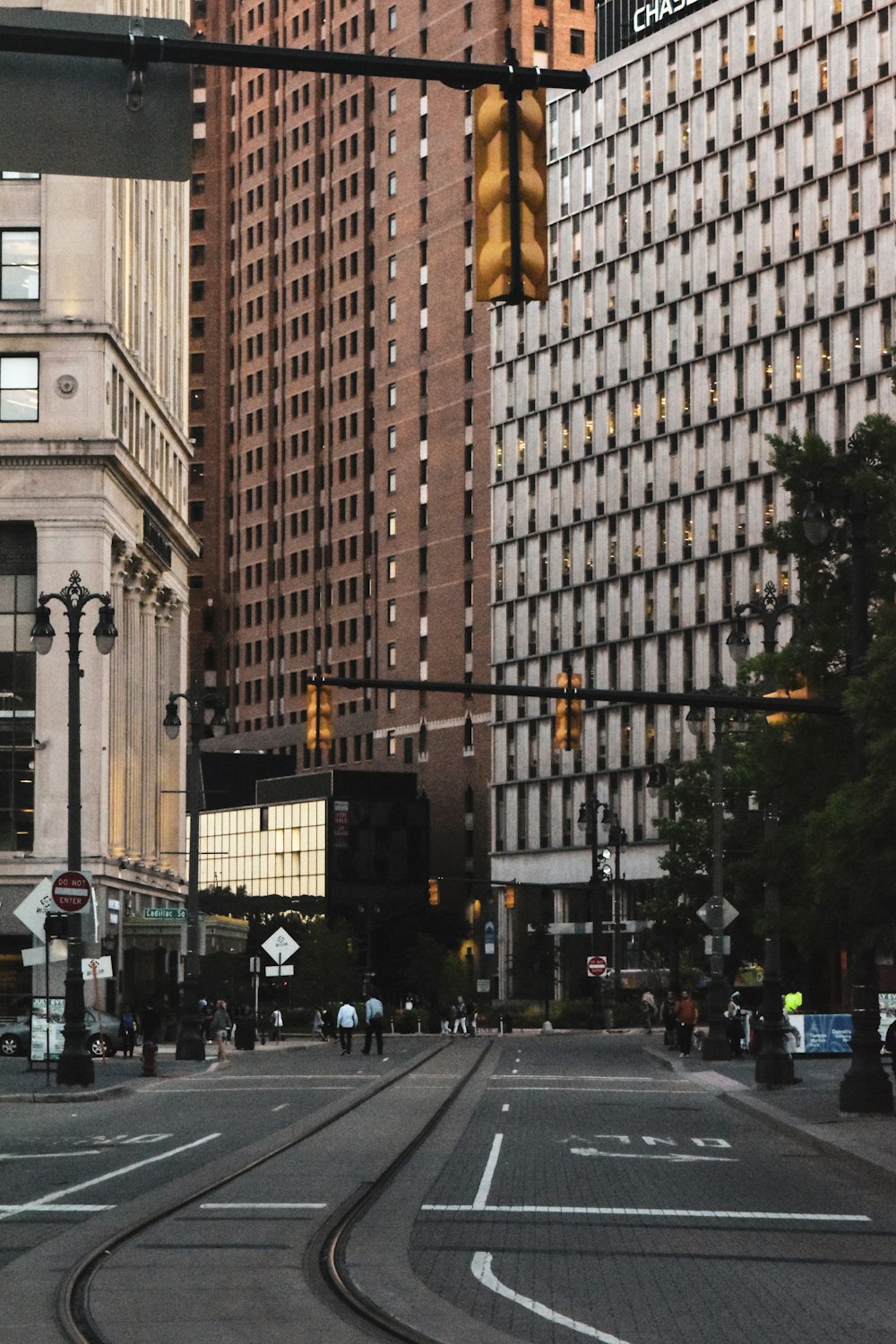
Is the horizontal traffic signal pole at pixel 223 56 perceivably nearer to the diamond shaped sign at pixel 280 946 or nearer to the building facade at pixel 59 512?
the diamond shaped sign at pixel 280 946

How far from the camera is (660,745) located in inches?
5128

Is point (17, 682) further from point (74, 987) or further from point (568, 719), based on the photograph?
point (568, 719)

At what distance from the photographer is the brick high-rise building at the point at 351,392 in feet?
506

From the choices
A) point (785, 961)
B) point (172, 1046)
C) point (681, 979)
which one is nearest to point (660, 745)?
point (785, 961)

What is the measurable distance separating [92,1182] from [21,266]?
64.4m

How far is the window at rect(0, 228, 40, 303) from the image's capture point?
265ft

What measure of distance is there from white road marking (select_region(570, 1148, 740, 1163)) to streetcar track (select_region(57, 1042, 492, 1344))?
2.01 m

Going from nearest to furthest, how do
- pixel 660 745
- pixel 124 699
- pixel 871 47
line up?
pixel 124 699, pixel 871 47, pixel 660 745

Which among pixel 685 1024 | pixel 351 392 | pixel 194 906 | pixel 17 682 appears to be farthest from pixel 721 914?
pixel 351 392

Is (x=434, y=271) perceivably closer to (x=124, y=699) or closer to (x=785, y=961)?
(x=785, y=961)

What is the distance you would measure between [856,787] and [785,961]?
8143 cm

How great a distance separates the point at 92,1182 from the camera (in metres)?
21.1

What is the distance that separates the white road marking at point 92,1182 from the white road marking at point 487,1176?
3514 mm

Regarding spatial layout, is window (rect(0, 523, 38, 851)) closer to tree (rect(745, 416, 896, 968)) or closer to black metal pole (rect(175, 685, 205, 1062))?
black metal pole (rect(175, 685, 205, 1062))
